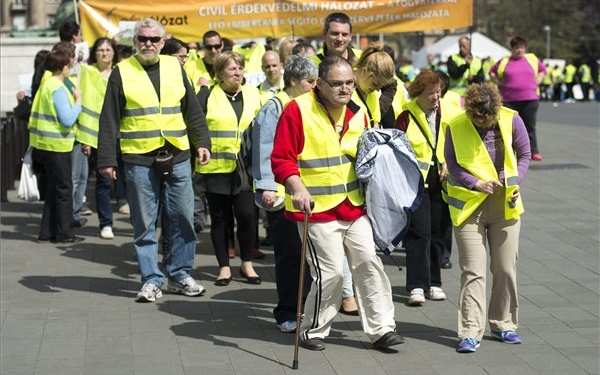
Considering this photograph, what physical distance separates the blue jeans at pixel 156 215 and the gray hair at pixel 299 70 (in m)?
1.19

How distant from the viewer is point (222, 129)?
33.1ft

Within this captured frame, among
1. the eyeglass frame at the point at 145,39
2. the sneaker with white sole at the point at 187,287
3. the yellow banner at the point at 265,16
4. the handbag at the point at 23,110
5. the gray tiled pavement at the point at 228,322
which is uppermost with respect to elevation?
the yellow banner at the point at 265,16

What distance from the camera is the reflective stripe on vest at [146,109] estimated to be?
9164 mm

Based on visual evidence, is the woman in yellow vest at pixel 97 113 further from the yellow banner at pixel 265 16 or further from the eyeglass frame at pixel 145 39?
the eyeglass frame at pixel 145 39

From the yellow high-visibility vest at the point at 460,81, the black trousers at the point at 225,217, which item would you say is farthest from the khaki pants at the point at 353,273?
the yellow high-visibility vest at the point at 460,81

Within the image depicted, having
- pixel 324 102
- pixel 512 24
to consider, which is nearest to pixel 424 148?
pixel 324 102

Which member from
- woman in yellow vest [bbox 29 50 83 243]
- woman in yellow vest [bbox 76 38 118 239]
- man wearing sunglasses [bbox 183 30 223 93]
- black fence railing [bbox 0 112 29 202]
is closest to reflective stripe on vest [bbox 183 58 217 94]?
man wearing sunglasses [bbox 183 30 223 93]

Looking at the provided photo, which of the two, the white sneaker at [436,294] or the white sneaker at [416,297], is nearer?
the white sneaker at [416,297]

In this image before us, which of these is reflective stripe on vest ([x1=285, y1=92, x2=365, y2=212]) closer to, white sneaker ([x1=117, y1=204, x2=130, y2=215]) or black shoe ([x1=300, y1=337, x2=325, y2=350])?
black shoe ([x1=300, y1=337, x2=325, y2=350])

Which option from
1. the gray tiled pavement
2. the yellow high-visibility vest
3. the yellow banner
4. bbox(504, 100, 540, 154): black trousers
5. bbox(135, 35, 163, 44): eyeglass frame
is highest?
the yellow banner

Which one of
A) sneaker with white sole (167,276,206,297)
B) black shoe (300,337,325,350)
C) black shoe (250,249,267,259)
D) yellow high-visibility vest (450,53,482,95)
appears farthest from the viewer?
yellow high-visibility vest (450,53,482,95)

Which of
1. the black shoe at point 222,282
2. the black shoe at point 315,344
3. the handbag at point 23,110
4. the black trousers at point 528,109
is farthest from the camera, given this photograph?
the black trousers at point 528,109

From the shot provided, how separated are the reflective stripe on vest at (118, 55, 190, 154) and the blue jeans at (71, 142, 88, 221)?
3.52 m

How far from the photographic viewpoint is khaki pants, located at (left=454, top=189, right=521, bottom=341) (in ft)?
25.8
